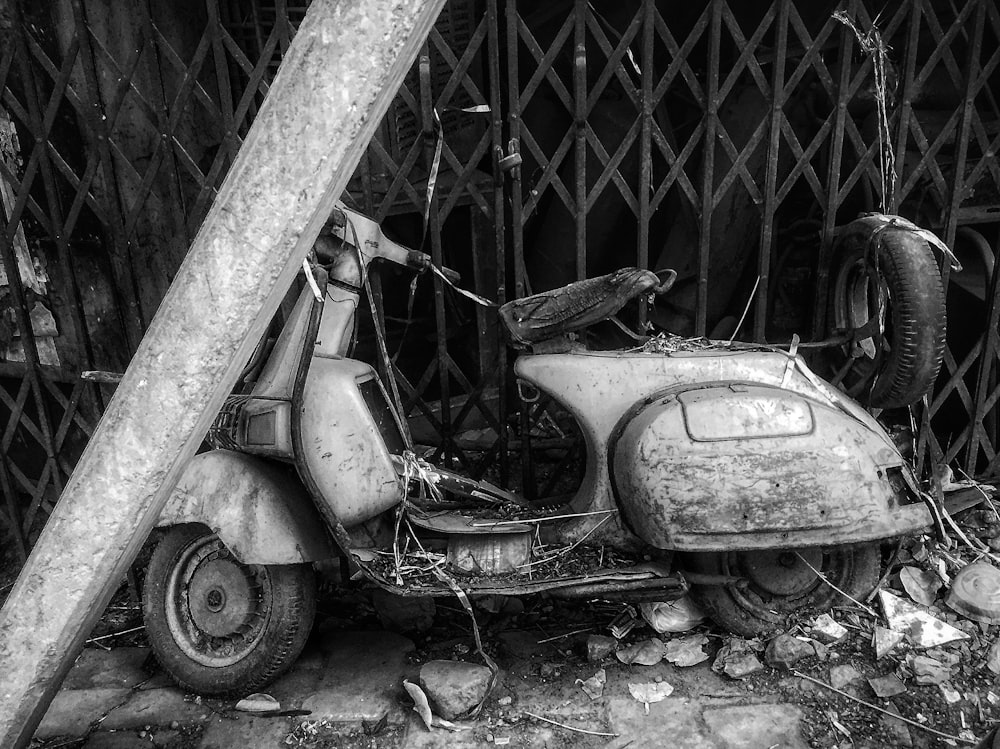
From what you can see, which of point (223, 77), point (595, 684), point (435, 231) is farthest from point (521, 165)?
point (595, 684)

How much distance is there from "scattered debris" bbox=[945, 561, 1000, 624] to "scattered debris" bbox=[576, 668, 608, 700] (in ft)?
4.80

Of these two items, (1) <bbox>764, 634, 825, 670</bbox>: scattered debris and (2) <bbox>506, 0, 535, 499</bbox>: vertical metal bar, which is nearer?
(1) <bbox>764, 634, 825, 670</bbox>: scattered debris

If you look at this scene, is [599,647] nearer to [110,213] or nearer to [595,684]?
[595,684]

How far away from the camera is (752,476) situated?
2375mm

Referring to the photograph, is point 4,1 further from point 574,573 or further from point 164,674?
point 574,573

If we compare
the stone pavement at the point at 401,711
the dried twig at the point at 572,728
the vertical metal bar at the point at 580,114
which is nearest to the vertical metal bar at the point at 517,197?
the vertical metal bar at the point at 580,114

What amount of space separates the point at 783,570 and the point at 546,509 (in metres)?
0.93

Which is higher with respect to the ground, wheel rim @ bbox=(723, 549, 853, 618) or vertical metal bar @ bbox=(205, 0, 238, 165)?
vertical metal bar @ bbox=(205, 0, 238, 165)

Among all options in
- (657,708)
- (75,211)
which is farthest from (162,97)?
(657,708)

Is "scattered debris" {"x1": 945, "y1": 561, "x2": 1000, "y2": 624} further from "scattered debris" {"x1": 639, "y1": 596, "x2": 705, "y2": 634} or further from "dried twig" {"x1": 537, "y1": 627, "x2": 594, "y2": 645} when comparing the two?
"dried twig" {"x1": 537, "y1": 627, "x2": 594, "y2": 645}

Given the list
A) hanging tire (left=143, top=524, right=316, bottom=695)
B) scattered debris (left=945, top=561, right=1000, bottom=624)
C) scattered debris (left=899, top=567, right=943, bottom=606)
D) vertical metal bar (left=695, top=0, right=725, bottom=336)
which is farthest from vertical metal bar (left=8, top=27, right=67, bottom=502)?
scattered debris (left=945, top=561, right=1000, bottom=624)

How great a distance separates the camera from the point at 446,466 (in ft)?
11.2

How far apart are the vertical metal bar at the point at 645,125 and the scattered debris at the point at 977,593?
5.45ft

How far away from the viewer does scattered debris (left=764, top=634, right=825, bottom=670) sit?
2.70 m
